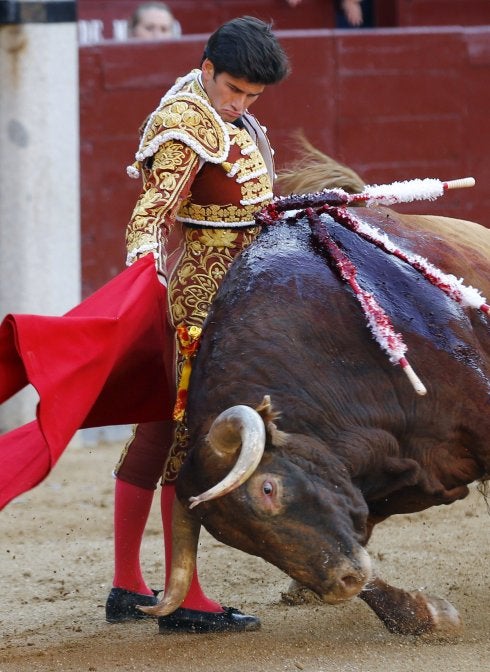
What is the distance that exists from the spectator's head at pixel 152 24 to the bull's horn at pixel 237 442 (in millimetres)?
4270

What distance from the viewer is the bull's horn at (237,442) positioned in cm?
282

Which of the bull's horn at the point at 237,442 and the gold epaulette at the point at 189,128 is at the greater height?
the gold epaulette at the point at 189,128

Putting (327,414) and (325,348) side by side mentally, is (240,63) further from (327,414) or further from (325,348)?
(327,414)

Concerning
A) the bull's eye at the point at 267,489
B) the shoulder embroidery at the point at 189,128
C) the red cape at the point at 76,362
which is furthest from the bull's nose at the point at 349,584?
the shoulder embroidery at the point at 189,128

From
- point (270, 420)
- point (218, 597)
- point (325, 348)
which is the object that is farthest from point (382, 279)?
point (218, 597)

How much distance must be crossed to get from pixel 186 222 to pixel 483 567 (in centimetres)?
153

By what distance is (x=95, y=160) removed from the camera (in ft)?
22.2

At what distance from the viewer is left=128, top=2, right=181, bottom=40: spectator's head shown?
6.91 metres

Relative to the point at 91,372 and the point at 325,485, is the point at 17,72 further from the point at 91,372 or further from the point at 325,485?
the point at 325,485

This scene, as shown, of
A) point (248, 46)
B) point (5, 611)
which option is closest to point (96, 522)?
point (5, 611)

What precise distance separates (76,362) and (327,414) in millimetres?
598

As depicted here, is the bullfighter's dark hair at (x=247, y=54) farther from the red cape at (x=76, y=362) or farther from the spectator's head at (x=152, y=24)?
the spectator's head at (x=152, y=24)

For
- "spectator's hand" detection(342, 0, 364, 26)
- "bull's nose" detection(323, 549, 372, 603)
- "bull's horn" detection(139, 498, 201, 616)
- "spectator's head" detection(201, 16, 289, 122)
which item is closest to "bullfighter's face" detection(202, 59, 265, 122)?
"spectator's head" detection(201, 16, 289, 122)

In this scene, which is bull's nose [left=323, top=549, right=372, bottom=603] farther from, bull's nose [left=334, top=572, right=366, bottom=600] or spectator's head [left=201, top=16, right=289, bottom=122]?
spectator's head [left=201, top=16, right=289, bottom=122]
